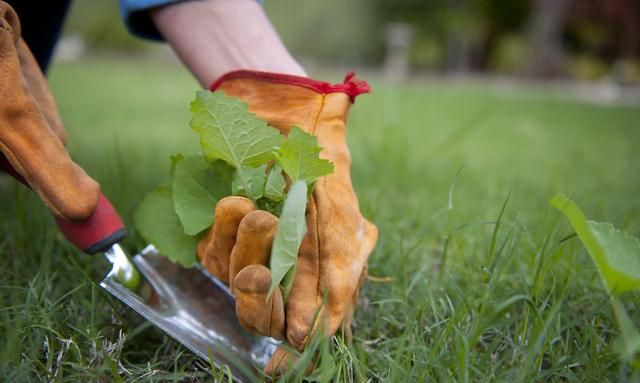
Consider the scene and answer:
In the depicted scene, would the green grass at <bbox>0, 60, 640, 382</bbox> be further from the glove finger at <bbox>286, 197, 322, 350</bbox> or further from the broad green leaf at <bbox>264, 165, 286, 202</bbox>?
the broad green leaf at <bbox>264, 165, 286, 202</bbox>

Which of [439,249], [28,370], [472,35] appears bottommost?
[472,35]

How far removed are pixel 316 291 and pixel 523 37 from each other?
20.6 metres

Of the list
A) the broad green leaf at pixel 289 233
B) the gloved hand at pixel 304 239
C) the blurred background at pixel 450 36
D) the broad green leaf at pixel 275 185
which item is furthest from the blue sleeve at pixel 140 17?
the blurred background at pixel 450 36

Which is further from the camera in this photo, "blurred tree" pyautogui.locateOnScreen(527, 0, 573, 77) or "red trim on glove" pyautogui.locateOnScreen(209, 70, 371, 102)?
"blurred tree" pyautogui.locateOnScreen(527, 0, 573, 77)

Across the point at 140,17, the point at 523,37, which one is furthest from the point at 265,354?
the point at 523,37

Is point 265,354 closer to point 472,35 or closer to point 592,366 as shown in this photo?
point 592,366

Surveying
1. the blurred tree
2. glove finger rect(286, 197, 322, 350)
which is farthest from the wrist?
the blurred tree

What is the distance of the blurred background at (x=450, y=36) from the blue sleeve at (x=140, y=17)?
13.4m

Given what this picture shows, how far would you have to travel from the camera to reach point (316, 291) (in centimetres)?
89

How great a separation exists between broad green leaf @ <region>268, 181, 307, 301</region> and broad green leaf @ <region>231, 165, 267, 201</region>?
0.16 m

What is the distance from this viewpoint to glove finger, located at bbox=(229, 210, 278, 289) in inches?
32.3

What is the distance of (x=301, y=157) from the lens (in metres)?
0.86

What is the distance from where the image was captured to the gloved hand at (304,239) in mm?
831

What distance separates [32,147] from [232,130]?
0.34m
